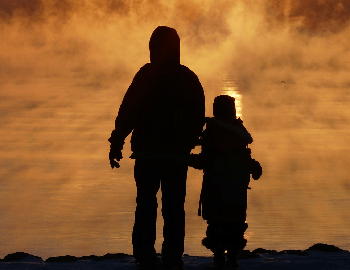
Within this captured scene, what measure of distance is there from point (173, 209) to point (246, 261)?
92 centimetres

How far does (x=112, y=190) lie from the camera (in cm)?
1678

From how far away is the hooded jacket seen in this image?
879 cm

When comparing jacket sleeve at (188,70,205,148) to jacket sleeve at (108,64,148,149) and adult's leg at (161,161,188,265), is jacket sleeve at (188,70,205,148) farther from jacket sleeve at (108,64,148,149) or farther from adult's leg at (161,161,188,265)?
jacket sleeve at (108,64,148,149)

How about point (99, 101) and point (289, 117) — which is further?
point (99, 101)

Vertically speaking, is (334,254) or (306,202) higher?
(306,202)

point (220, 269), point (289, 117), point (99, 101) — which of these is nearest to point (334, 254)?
point (220, 269)

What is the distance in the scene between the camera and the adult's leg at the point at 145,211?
8.85 m

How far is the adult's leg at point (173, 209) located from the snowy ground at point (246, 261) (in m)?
0.29

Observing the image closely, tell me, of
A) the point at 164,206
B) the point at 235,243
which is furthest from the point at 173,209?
the point at 235,243

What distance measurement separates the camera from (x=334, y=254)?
382 inches

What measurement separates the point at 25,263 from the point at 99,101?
76.1 feet

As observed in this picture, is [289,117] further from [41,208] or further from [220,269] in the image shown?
[220,269]

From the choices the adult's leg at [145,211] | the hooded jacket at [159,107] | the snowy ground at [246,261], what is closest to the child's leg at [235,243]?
the snowy ground at [246,261]

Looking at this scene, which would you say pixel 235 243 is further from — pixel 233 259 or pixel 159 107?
pixel 159 107
